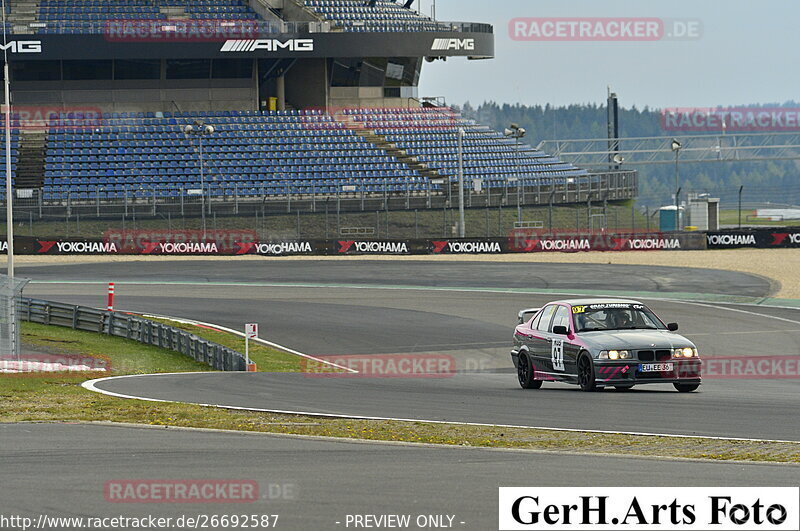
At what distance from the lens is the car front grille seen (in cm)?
1636

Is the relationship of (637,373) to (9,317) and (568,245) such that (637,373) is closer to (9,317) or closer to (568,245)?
(9,317)

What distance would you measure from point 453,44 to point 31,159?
24540mm

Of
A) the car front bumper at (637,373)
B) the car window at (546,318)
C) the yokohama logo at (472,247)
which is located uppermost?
the yokohama logo at (472,247)

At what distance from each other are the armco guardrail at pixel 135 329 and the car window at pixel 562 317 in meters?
7.79

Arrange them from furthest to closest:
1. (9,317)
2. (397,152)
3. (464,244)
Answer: (397,152), (464,244), (9,317)

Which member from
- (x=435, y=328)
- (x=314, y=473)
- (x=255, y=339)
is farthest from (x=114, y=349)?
(x=314, y=473)

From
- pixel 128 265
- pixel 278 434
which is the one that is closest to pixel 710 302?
pixel 128 265

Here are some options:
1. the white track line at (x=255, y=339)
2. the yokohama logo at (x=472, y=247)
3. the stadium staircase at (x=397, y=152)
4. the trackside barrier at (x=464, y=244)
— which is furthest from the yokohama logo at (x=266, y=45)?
the white track line at (x=255, y=339)

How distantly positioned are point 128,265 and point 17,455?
39.7 meters

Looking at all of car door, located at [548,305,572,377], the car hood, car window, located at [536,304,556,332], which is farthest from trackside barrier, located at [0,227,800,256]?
the car hood

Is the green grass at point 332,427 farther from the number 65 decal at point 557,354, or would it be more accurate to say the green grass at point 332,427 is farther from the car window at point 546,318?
the car window at point 546,318

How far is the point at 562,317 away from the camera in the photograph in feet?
58.5

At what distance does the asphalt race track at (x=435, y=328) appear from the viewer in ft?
46.7

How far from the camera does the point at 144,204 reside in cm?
5656
